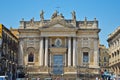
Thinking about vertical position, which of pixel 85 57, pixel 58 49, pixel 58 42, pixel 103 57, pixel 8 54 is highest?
pixel 58 42

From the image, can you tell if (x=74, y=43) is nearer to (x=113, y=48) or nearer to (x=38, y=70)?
(x=38, y=70)

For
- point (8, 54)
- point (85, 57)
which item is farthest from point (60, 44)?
point (8, 54)

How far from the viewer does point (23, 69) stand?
79750 millimetres

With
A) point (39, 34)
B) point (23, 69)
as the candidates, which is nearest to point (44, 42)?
point (39, 34)

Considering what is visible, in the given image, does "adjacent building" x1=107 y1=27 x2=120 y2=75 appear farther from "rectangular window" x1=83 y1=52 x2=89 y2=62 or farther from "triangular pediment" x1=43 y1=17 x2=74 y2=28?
"triangular pediment" x1=43 y1=17 x2=74 y2=28

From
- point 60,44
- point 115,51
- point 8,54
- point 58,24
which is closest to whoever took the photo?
point 8,54

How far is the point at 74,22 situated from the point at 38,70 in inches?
529

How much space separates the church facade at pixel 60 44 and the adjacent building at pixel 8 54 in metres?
2.06

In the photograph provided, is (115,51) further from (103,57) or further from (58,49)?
(103,57)

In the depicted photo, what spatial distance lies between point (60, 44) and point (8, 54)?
1159 cm

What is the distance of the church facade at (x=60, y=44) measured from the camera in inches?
3221

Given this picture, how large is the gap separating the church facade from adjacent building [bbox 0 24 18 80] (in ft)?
6.77

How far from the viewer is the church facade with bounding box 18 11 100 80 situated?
3221 inches

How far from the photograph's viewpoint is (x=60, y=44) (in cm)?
8262
